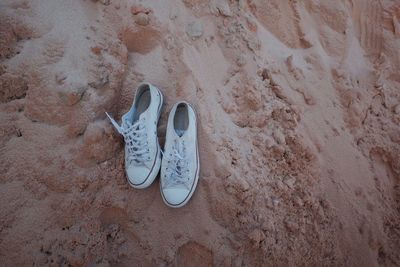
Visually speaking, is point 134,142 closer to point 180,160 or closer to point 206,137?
point 180,160

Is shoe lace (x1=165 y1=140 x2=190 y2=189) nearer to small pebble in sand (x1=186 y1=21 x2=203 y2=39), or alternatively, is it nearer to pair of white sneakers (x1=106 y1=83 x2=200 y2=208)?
pair of white sneakers (x1=106 y1=83 x2=200 y2=208)

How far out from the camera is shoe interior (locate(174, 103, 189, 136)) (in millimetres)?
1528

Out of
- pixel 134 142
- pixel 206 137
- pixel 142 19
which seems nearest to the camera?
pixel 134 142

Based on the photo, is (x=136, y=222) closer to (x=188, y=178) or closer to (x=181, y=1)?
(x=188, y=178)

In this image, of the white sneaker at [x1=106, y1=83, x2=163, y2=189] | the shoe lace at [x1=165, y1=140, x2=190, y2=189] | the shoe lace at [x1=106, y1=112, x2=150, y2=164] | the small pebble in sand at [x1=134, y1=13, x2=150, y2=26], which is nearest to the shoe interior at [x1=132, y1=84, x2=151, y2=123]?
the white sneaker at [x1=106, y1=83, x2=163, y2=189]

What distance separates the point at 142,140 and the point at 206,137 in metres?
0.31

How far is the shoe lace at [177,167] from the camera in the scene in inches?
54.6

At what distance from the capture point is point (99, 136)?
1.38 metres

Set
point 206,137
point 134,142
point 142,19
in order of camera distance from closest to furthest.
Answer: point 134,142 → point 206,137 → point 142,19

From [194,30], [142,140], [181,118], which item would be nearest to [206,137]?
[181,118]

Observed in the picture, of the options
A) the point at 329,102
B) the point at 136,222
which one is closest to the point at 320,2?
the point at 329,102

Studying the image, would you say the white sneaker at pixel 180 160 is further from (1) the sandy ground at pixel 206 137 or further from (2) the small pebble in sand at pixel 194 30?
(2) the small pebble in sand at pixel 194 30

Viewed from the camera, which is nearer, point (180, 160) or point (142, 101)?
point (180, 160)

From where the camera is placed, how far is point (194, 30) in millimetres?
1707
